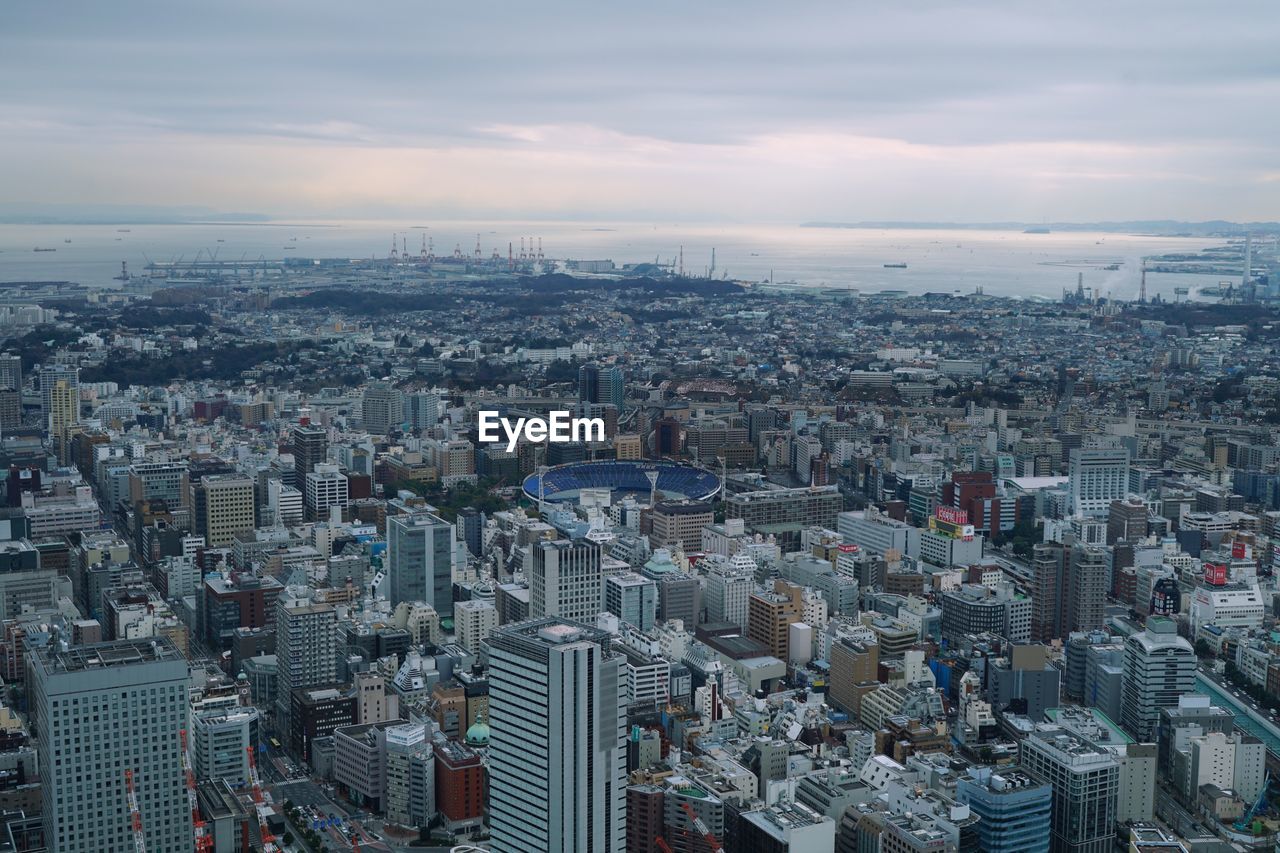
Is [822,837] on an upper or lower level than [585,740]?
lower

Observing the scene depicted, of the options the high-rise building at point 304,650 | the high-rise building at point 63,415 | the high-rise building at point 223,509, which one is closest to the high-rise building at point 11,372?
the high-rise building at point 63,415

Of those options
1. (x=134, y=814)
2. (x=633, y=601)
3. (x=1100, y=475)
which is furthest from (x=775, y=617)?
(x=1100, y=475)

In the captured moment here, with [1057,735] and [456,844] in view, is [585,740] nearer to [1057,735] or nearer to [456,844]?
[456,844]

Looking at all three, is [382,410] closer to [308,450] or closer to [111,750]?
[308,450]

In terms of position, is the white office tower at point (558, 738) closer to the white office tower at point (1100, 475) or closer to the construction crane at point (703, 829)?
the construction crane at point (703, 829)

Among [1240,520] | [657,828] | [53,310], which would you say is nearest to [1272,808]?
[657,828]
